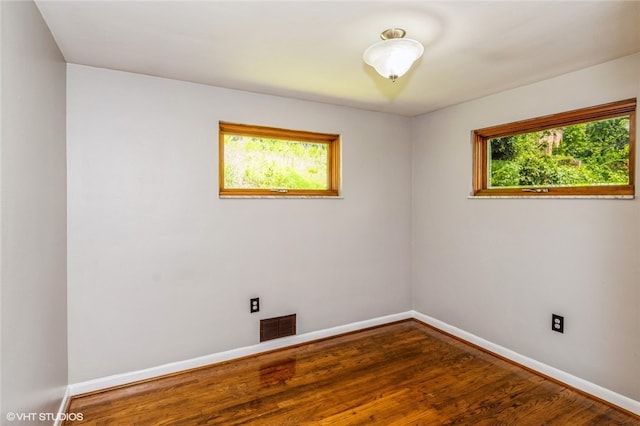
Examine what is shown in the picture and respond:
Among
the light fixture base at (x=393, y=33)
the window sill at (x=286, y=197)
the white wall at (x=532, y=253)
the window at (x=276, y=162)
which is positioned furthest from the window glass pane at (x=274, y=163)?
the light fixture base at (x=393, y=33)

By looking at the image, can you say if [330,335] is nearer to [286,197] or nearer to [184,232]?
[286,197]

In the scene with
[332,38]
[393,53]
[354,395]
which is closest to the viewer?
[393,53]

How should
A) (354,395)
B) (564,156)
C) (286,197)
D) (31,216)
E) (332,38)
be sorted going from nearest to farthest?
(31,216), (332,38), (354,395), (564,156), (286,197)

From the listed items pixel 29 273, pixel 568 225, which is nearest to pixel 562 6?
pixel 568 225

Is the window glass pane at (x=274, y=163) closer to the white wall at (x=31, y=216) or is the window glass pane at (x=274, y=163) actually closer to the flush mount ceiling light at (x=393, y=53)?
the white wall at (x=31, y=216)

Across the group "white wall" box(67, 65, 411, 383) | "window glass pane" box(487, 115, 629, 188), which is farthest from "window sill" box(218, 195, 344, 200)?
"window glass pane" box(487, 115, 629, 188)

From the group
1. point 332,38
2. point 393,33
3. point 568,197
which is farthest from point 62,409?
point 568,197

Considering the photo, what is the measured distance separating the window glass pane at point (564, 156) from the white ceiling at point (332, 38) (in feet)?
1.45

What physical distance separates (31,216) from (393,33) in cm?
195

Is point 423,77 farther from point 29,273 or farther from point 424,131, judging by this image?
point 29,273

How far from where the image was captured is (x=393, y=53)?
1.77 meters

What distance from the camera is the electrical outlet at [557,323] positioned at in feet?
8.24

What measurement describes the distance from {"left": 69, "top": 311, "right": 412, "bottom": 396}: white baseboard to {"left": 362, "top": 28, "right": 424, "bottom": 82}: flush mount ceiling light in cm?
231

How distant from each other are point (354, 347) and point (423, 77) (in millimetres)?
2277
